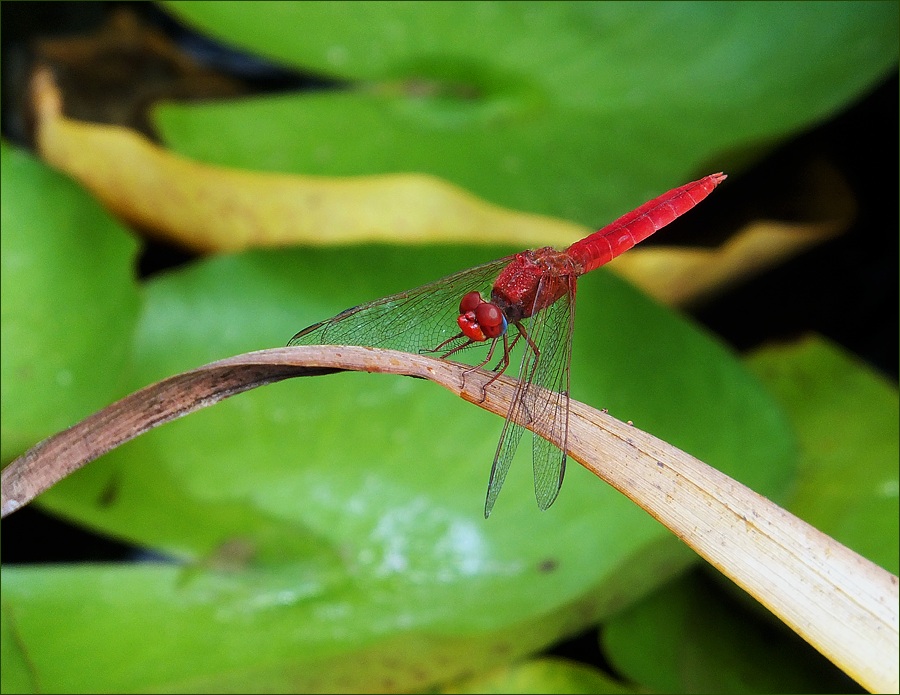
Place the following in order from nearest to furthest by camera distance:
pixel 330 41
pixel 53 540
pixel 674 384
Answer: pixel 674 384
pixel 53 540
pixel 330 41

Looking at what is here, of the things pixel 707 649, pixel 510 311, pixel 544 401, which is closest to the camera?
pixel 544 401

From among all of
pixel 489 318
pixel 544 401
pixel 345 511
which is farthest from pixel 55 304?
pixel 544 401

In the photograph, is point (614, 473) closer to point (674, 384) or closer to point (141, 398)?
point (141, 398)

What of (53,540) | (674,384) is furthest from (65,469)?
(674,384)

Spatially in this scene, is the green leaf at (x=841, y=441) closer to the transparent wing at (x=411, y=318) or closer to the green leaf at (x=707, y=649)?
the green leaf at (x=707, y=649)

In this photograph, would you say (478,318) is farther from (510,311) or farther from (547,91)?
(547,91)

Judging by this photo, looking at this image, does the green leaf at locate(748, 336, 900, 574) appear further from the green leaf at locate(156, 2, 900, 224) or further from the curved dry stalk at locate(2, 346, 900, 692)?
the curved dry stalk at locate(2, 346, 900, 692)
